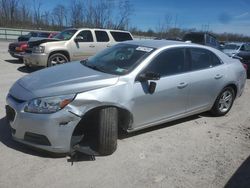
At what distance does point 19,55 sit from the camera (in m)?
13.2

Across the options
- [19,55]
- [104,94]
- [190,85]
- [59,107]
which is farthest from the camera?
[19,55]

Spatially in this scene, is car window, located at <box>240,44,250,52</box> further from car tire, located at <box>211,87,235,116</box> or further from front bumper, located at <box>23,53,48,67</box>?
car tire, located at <box>211,87,235,116</box>

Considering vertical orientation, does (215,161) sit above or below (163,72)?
below

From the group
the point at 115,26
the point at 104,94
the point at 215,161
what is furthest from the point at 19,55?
the point at 115,26

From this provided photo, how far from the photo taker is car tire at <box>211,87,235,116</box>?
6207 mm

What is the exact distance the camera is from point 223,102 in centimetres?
638

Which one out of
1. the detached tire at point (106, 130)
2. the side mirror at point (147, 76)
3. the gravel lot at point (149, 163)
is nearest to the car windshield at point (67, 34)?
the gravel lot at point (149, 163)

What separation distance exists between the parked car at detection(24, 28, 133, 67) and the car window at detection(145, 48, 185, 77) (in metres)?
6.60

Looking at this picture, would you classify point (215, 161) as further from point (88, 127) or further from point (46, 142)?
point (46, 142)

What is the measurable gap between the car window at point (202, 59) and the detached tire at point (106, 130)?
2091mm

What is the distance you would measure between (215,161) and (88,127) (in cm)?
192

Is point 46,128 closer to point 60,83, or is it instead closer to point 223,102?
point 60,83

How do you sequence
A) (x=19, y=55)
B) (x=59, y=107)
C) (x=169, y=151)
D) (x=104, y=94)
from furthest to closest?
(x=19, y=55)
(x=169, y=151)
(x=104, y=94)
(x=59, y=107)

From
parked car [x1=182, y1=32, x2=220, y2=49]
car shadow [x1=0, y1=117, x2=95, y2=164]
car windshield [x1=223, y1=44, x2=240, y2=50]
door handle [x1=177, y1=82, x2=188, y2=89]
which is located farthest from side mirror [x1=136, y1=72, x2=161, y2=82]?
car windshield [x1=223, y1=44, x2=240, y2=50]
